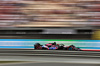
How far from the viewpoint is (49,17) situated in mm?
8492

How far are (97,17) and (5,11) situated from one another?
3.81 metres

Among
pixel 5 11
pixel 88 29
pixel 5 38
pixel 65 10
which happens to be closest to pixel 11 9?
pixel 5 11

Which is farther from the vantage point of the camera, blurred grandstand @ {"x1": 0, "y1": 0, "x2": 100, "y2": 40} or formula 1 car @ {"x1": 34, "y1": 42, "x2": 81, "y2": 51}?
blurred grandstand @ {"x1": 0, "y1": 0, "x2": 100, "y2": 40}

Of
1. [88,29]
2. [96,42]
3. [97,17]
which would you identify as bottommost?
[96,42]

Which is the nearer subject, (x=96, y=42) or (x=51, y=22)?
(x=96, y=42)

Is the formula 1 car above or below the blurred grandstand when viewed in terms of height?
below

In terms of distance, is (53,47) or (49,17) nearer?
(53,47)

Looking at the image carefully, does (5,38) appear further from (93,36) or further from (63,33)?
(93,36)

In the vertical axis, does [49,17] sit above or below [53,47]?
above

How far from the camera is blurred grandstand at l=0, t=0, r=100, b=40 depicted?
8.16 m

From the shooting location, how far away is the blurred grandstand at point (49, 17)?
26.8ft

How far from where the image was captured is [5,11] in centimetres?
862

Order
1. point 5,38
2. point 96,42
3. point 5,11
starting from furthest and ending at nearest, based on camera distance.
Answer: point 5,11
point 5,38
point 96,42

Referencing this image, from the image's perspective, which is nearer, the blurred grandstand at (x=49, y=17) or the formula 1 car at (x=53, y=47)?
the formula 1 car at (x=53, y=47)
